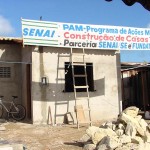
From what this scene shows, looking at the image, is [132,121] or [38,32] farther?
[38,32]

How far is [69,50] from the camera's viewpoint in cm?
1355

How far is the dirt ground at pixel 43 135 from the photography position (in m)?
9.11

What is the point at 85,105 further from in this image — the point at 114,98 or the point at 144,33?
the point at 144,33

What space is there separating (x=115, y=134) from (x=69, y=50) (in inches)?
214

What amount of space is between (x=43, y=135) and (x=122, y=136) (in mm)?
3127

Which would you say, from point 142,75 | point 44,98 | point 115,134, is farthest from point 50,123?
point 142,75

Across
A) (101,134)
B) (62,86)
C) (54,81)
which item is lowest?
(101,134)

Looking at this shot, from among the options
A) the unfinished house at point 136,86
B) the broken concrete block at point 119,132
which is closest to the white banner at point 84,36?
the unfinished house at point 136,86

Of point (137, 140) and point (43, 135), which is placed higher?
point (137, 140)

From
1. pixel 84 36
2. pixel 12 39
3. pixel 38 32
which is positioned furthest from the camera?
pixel 12 39

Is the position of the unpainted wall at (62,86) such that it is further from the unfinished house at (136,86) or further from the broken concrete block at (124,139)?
the broken concrete block at (124,139)

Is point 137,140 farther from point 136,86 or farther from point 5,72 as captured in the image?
point 136,86

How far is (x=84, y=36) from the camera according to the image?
13.5 m

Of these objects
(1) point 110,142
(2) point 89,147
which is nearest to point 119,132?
(2) point 89,147
